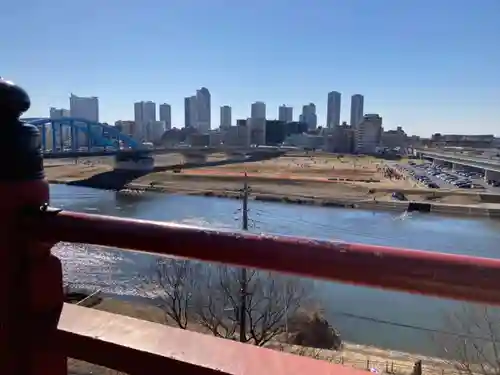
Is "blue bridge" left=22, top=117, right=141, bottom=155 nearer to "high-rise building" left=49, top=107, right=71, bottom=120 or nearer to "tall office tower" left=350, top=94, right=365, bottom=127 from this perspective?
"high-rise building" left=49, top=107, right=71, bottom=120

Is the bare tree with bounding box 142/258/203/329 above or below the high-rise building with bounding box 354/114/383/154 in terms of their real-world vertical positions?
below

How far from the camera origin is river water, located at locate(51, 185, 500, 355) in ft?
26.7

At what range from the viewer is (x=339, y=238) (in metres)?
4.47

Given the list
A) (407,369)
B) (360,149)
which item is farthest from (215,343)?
(360,149)

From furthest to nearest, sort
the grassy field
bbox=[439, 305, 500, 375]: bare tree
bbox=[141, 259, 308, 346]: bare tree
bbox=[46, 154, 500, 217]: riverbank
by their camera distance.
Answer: the grassy field → bbox=[46, 154, 500, 217]: riverbank → bbox=[141, 259, 308, 346]: bare tree → bbox=[439, 305, 500, 375]: bare tree

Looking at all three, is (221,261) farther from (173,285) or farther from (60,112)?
(60,112)

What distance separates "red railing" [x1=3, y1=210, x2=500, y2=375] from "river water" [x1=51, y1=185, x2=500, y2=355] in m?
0.07

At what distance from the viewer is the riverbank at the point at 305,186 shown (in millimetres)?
25359

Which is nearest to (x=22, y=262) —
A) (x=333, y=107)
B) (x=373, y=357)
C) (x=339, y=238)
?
(x=339, y=238)

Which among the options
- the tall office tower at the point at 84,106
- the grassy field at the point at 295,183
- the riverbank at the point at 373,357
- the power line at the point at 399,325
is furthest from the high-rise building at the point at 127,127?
the riverbank at the point at 373,357

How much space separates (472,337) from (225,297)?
13.4 feet

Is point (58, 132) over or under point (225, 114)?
under

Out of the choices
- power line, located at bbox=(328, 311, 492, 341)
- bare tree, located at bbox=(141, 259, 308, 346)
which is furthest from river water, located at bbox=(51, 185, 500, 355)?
bare tree, located at bbox=(141, 259, 308, 346)

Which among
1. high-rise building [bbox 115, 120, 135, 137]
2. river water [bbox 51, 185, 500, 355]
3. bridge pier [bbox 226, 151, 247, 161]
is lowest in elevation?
river water [bbox 51, 185, 500, 355]
